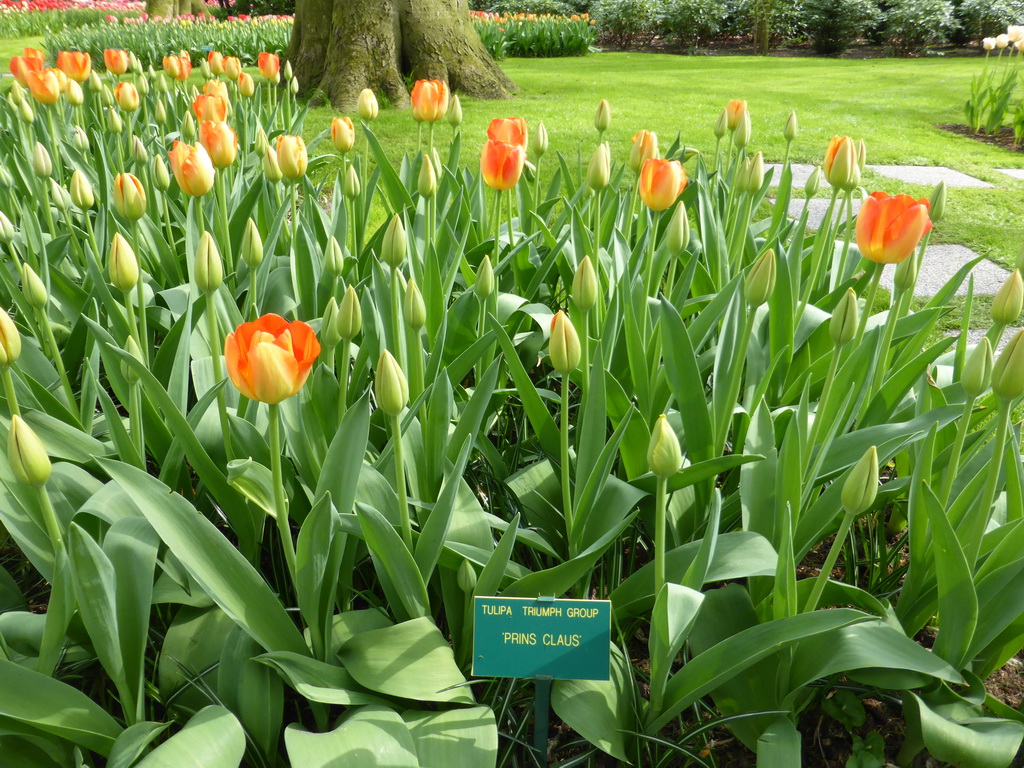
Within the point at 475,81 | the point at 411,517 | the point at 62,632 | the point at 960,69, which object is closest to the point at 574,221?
the point at 411,517

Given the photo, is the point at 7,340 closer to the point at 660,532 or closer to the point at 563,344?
the point at 563,344

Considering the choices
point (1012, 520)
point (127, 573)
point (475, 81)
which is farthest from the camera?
point (475, 81)

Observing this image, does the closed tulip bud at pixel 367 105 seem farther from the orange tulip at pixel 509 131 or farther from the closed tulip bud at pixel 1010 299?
the closed tulip bud at pixel 1010 299

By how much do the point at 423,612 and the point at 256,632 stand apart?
0.26 m

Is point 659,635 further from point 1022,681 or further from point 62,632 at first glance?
point 1022,681

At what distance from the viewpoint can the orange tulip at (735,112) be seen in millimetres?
2461

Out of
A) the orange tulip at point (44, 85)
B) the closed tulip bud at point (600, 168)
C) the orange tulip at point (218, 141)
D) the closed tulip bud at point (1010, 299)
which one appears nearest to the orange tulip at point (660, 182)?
the closed tulip bud at point (600, 168)

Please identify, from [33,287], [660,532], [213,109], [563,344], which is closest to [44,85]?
[213,109]

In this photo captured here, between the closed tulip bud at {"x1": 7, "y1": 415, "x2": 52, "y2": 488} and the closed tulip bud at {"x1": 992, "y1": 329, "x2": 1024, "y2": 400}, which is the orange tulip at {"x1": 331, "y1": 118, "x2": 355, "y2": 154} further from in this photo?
the closed tulip bud at {"x1": 992, "y1": 329, "x2": 1024, "y2": 400}

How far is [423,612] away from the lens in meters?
1.32

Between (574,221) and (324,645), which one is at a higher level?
(574,221)

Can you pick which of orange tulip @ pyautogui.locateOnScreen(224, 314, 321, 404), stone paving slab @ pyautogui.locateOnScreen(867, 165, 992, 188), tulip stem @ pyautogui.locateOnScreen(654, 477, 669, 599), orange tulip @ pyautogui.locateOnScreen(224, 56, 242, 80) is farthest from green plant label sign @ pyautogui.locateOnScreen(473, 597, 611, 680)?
stone paving slab @ pyautogui.locateOnScreen(867, 165, 992, 188)

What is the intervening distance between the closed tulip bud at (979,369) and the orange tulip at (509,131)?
1.28 m

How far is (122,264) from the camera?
144 cm
